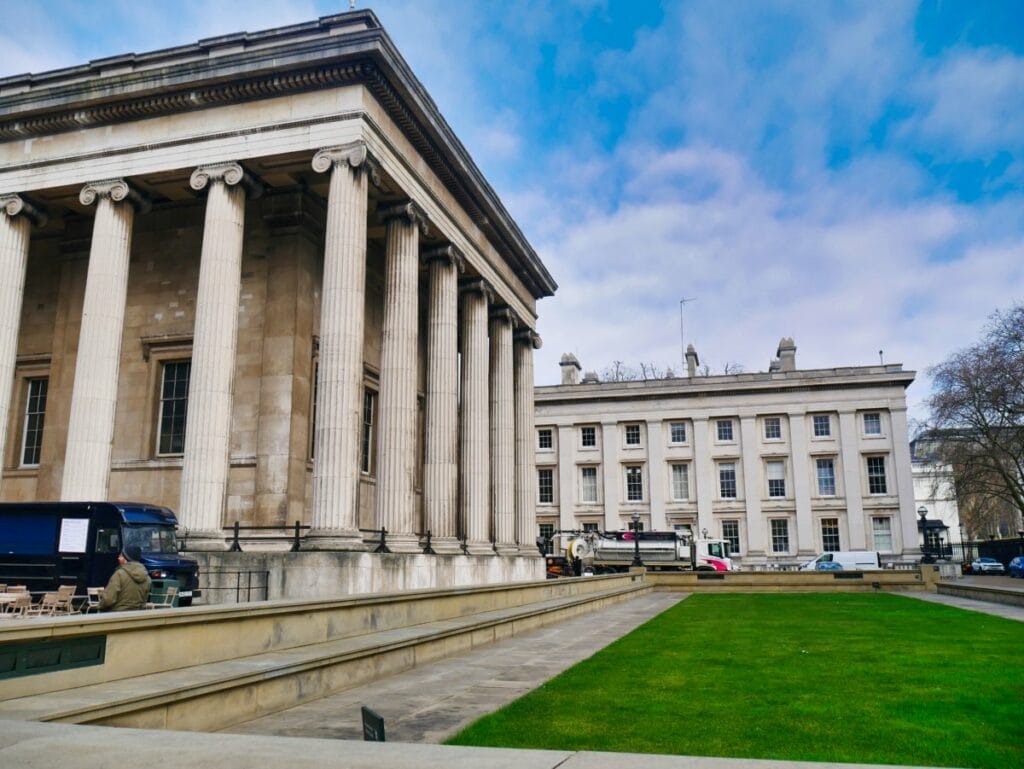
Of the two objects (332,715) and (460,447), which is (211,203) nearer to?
(460,447)

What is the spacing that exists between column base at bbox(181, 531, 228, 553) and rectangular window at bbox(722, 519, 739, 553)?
154 ft

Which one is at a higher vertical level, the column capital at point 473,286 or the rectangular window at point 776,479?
the column capital at point 473,286

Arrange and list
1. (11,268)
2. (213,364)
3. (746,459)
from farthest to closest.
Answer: (746,459)
(11,268)
(213,364)

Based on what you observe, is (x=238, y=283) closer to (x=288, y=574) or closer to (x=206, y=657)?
(x=288, y=574)

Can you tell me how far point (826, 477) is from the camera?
5941 centimetres

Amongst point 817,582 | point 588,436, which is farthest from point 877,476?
point 817,582

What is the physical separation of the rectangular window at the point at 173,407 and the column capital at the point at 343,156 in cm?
768

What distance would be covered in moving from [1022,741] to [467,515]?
71.4 ft

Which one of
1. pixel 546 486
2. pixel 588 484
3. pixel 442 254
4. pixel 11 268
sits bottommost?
pixel 546 486

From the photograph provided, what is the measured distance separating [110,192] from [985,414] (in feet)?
151

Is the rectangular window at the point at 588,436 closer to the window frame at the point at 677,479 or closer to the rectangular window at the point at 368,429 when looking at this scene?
the window frame at the point at 677,479

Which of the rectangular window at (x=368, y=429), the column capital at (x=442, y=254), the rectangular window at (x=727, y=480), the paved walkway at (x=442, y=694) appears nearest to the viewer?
the paved walkway at (x=442, y=694)

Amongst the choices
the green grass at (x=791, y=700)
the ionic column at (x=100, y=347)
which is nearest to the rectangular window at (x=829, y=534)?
the green grass at (x=791, y=700)

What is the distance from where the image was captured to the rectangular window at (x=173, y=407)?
2380 cm
